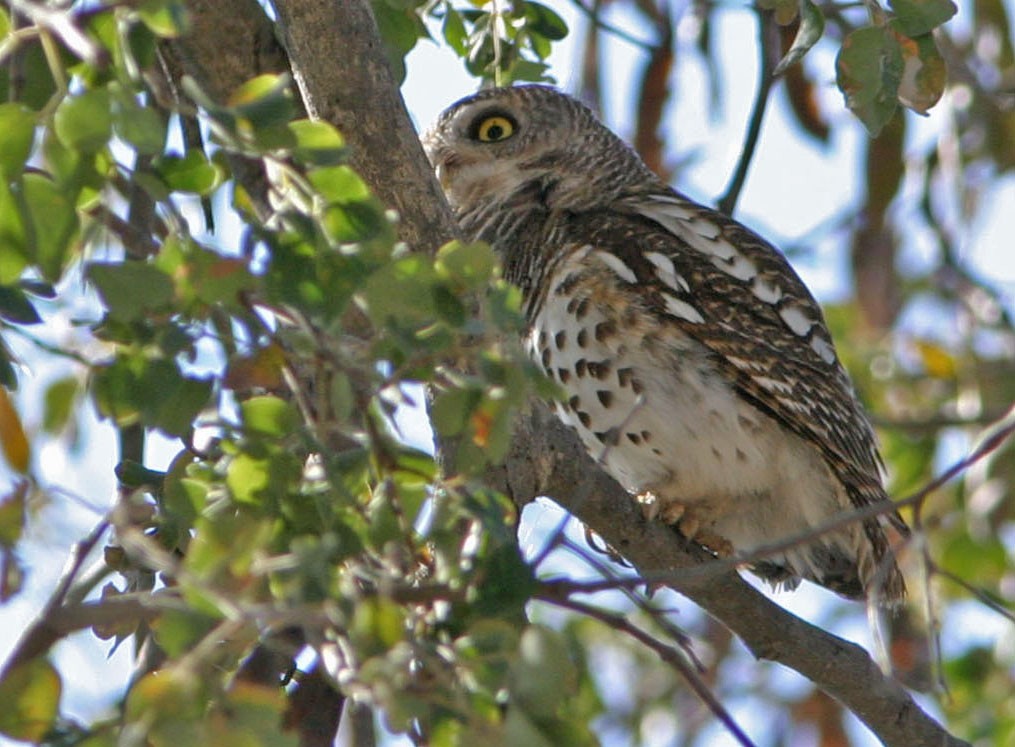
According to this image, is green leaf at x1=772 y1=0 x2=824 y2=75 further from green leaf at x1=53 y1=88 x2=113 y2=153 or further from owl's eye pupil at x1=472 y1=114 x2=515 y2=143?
owl's eye pupil at x1=472 y1=114 x2=515 y2=143

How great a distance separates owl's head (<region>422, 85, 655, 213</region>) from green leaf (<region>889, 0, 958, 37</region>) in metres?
2.35

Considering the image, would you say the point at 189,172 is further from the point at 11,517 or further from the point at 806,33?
the point at 806,33

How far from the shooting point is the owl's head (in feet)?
16.2

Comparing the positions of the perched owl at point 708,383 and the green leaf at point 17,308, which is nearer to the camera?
the green leaf at point 17,308

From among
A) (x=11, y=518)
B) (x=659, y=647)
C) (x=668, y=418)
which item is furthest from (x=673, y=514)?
(x=11, y=518)

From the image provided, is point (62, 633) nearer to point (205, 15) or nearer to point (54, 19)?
point (54, 19)

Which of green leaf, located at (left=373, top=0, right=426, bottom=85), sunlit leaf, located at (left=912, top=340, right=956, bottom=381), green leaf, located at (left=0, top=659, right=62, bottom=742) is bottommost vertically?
green leaf, located at (left=0, top=659, right=62, bottom=742)

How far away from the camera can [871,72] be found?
250 cm

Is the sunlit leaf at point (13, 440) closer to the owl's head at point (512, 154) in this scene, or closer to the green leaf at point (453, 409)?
the green leaf at point (453, 409)

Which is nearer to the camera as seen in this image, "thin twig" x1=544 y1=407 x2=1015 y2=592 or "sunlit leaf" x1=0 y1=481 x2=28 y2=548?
"sunlit leaf" x1=0 y1=481 x2=28 y2=548

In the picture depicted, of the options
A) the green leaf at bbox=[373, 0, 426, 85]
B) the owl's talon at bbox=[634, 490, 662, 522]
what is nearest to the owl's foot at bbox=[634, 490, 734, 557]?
the owl's talon at bbox=[634, 490, 662, 522]

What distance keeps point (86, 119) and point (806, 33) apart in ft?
3.91

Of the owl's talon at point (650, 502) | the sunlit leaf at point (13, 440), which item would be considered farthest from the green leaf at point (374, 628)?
the owl's talon at point (650, 502)

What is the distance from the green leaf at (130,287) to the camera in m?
1.72
